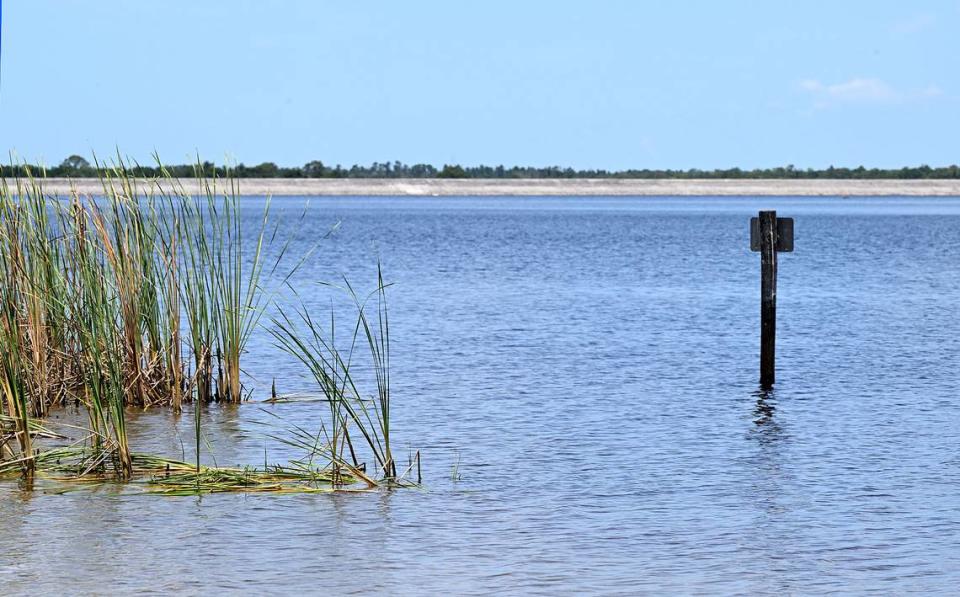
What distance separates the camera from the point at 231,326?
12125mm

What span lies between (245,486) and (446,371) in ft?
23.9

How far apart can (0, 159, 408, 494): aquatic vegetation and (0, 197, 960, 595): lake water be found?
0.36 m

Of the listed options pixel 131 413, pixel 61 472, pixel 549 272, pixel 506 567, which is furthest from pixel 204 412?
pixel 549 272

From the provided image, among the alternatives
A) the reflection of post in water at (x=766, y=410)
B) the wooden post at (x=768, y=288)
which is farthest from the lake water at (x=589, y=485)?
the wooden post at (x=768, y=288)

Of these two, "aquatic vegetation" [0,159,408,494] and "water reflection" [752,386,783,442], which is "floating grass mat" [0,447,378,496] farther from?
"water reflection" [752,386,783,442]

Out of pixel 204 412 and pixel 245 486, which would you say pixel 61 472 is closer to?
pixel 245 486

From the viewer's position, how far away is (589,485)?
996cm

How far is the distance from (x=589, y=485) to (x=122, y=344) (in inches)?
183

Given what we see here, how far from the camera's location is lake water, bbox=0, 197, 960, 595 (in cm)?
758

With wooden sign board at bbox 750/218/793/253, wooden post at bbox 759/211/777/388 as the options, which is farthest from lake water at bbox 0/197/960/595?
wooden sign board at bbox 750/218/793/253

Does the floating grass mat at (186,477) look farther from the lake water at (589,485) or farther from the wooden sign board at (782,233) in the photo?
the wooden sign board at (782,233)

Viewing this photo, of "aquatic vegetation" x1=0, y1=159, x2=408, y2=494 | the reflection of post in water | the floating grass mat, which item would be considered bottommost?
the reflection of post in water

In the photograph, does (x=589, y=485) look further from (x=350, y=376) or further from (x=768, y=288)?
(x=768, y=288)

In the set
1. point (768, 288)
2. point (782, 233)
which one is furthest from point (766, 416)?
point (782, 233)
